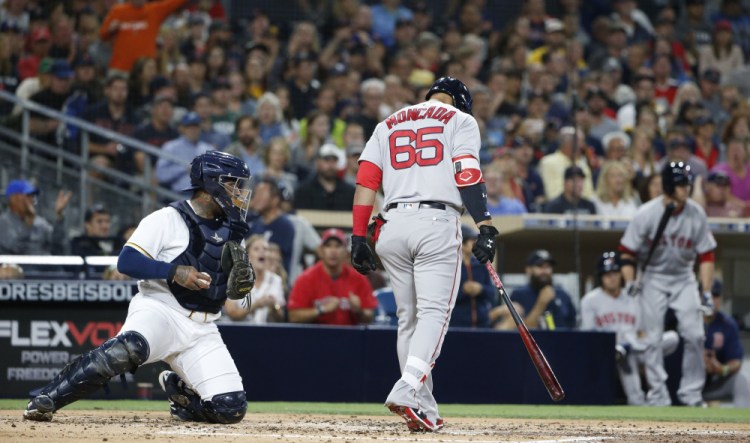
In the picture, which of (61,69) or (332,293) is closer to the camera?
(332,293)

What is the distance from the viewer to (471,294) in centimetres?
986

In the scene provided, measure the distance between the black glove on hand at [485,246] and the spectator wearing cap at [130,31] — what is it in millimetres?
7479

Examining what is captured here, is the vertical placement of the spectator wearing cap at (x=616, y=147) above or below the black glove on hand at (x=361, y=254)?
above

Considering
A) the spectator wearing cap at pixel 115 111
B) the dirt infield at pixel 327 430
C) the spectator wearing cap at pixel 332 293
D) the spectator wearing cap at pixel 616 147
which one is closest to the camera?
the dirt infield at pixel 327 430

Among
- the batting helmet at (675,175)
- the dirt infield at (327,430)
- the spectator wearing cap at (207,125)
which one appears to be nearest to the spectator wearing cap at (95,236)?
the spectator wearing cap at (207,125)

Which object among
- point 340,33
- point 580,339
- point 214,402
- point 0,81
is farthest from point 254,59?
point 214,402

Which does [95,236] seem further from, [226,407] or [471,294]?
[226,407]

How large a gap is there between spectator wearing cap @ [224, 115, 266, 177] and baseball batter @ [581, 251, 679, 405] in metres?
3.57

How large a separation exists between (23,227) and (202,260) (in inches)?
158

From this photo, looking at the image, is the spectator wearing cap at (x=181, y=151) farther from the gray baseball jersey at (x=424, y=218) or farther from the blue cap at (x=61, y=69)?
the gray baseball jersey at (x=424, y=218)

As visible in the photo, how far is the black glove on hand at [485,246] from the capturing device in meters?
6.24

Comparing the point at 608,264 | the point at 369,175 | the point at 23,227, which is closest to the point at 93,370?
the point at 369,175

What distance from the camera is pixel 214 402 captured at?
639 cm

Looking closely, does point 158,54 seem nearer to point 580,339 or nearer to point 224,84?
point 224,84
